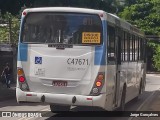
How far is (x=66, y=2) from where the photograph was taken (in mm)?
28406

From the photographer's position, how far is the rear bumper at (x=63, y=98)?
11734mm

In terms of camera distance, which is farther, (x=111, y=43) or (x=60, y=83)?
(x=111, y=43)

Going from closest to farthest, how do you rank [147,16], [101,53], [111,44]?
1. [101,53]
2. [111,44]
3. [147,16]

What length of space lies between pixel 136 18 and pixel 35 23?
193 feet

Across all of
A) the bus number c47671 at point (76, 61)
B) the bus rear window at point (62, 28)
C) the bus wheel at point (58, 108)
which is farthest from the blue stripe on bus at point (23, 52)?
the bus wheel at point (58, 108)

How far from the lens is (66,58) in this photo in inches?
475

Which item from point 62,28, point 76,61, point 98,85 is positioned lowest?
point 98,85

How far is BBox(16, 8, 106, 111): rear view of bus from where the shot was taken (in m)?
11.9

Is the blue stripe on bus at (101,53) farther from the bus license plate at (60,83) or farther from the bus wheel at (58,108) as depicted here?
the bus wheel at (58,108)

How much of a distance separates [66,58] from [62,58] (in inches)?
4.2

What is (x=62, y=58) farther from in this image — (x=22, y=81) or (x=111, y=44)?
(x=111, y=44)

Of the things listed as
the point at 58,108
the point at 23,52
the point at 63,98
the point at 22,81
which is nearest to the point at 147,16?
the point at 58,108

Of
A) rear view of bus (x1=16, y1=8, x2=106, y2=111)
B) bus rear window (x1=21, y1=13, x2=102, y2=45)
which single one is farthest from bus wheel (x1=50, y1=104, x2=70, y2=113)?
bus rear window (x1=21, y1=13, x2=102, y2=45)

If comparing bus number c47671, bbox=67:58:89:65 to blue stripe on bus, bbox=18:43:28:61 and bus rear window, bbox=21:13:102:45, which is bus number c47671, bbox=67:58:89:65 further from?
blue stripe on bus, bbox=18:43:28:61
